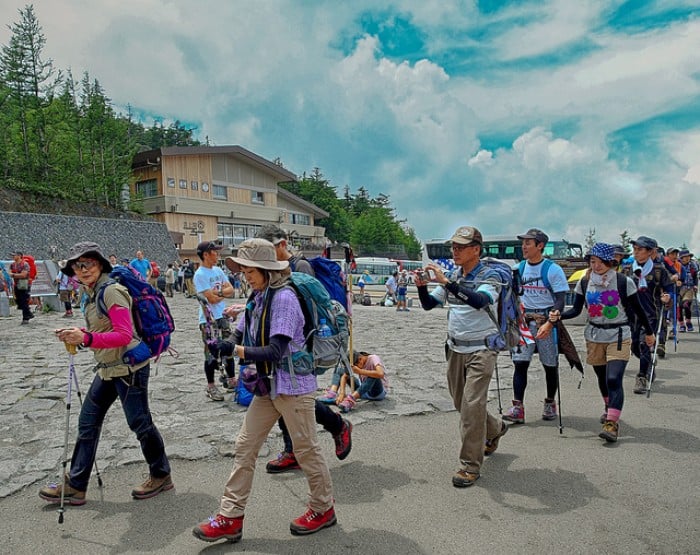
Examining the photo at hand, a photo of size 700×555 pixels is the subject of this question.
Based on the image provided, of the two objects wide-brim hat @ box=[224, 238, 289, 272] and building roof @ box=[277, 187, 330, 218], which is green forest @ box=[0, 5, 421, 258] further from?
wide-brim hat @ box=[224, 238, 289, 272]

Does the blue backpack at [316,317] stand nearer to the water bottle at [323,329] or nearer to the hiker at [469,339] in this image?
the water bottle at [323,329]

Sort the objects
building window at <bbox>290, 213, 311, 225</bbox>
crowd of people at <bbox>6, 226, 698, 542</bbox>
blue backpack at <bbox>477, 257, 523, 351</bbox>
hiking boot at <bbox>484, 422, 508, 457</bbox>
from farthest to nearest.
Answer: building window at <bbox>290, 213, 311, 225</bbox>, hiking boot at <bbox>484, 422, 508, 457</bbox>, blue backpack at <bbox>477, 257, 523, 351</bbox>, crowd of people at <bbox>6, 226, 698, 542</bbox>

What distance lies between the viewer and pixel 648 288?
26.6 ft

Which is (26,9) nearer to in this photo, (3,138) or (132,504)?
(3,138)

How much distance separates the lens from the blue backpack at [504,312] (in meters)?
4.13

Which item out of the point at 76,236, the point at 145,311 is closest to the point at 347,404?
the point at 145,311

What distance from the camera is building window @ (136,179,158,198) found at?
136 ft

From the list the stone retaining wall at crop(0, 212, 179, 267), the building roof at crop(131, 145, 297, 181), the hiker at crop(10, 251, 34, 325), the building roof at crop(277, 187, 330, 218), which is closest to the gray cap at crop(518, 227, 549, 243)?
the hiker at crop(10, 251, 34, 325)

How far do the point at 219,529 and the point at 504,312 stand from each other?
8.82 ft

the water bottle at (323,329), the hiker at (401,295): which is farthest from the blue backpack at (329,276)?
the hiker at (401,295)

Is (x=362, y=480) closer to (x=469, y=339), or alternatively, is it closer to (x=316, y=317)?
(x=469, y=339)

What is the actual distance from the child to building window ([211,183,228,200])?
39.6 meters

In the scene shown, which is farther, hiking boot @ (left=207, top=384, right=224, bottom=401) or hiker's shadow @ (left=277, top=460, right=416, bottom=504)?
hiking boot @ (left=207, top=384, right=224, bottom=401)

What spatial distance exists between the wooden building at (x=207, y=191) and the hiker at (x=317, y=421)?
32.8 m
